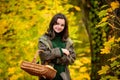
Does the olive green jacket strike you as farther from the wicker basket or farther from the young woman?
the wicker basket

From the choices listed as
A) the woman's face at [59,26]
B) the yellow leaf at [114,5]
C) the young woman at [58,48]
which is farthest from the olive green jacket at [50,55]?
the yellow leaf at [114,5]

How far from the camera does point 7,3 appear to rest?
29.7 ft

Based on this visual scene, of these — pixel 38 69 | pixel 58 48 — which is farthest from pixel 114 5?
pixel 38 69

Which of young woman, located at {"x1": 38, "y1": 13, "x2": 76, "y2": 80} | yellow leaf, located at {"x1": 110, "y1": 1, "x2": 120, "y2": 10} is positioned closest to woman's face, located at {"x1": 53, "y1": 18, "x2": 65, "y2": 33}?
young woman, located at {"x1": 38, "y1": 13, "x2": 76, "y2": 80}

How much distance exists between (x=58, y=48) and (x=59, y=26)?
1.07ft

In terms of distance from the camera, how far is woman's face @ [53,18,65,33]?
5078 mm

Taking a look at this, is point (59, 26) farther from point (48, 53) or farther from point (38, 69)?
point (38, 69)

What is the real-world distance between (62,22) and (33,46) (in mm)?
3071

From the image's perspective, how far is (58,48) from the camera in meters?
4.93

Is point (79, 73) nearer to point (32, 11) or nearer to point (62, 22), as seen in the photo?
point (32, 11)

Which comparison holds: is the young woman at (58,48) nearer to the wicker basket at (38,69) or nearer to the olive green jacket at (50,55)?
the olive green jacket at (50,55)

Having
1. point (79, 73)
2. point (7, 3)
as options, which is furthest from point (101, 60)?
point (7, 3)

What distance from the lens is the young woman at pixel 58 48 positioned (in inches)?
193

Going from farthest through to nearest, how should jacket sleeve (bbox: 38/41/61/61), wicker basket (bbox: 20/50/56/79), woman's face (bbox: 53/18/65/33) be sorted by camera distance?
woman's face (bbox: 53/18/65/33) → jacket sleeve (bbox: 38/41/61/61) → wicker basket (bbox: 20/50/56/79)
